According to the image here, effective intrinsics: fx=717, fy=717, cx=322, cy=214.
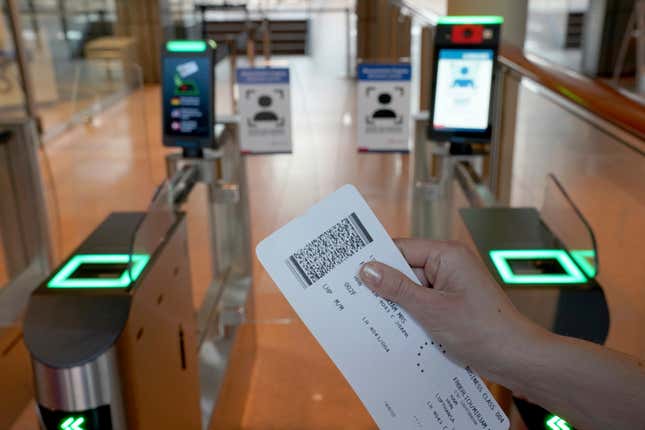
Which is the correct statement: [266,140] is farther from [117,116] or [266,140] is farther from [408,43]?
[117,116]

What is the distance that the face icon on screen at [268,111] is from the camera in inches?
98.9

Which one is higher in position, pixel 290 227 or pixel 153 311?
pixel 290 227

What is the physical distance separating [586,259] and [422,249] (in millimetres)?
773

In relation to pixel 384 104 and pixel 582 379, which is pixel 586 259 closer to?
pixel 582 379

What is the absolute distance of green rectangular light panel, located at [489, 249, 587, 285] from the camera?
1.40 meters

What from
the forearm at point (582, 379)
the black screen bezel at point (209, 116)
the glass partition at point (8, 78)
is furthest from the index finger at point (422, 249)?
the glass partition at point (8, 78)

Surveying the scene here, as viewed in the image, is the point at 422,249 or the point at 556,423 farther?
the point at 556,423

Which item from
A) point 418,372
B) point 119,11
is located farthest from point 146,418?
point 119,11

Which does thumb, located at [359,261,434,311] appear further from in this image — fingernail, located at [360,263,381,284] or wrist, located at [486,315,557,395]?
wrist, located at [486,315,557,395]

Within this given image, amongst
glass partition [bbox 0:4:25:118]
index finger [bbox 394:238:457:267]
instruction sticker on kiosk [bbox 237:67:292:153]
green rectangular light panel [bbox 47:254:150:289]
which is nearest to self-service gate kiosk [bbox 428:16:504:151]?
instruction sticker on kiosk [bbox 237:67:292:153]

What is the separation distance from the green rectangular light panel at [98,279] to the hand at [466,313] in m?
0.85

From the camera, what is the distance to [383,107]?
2498 mm

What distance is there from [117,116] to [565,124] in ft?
13.4

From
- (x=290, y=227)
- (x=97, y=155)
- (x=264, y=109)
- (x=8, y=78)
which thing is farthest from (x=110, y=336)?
(x=8, y=78)
